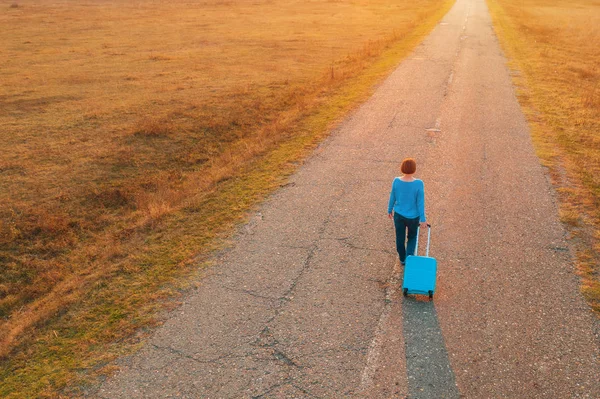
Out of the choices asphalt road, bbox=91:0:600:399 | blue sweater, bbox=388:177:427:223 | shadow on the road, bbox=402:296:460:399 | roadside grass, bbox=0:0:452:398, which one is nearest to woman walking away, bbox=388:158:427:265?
blue sweater, bbox=388:177:427:223

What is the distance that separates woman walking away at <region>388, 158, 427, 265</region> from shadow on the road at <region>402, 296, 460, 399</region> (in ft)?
2.99

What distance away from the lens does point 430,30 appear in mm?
36781

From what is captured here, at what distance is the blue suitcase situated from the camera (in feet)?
21.7

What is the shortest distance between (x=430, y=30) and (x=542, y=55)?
1190cm

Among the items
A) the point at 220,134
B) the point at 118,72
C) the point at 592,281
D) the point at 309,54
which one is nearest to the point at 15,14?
the point at 118,72

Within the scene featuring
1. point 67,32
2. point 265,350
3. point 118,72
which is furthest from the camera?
point 67,32

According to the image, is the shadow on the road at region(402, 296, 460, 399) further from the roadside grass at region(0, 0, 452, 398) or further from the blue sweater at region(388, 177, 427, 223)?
the roadside grass at region(0, 0, 452, 398)

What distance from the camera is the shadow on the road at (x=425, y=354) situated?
17.5 ft

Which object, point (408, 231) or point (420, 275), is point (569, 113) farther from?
point (420, 275)

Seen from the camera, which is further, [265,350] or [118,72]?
[118,72]

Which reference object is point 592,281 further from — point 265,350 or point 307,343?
point 265,350

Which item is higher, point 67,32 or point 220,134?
point 67,32

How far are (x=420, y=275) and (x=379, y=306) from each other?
0.70 meters

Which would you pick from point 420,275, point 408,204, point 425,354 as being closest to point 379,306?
point 420,275
